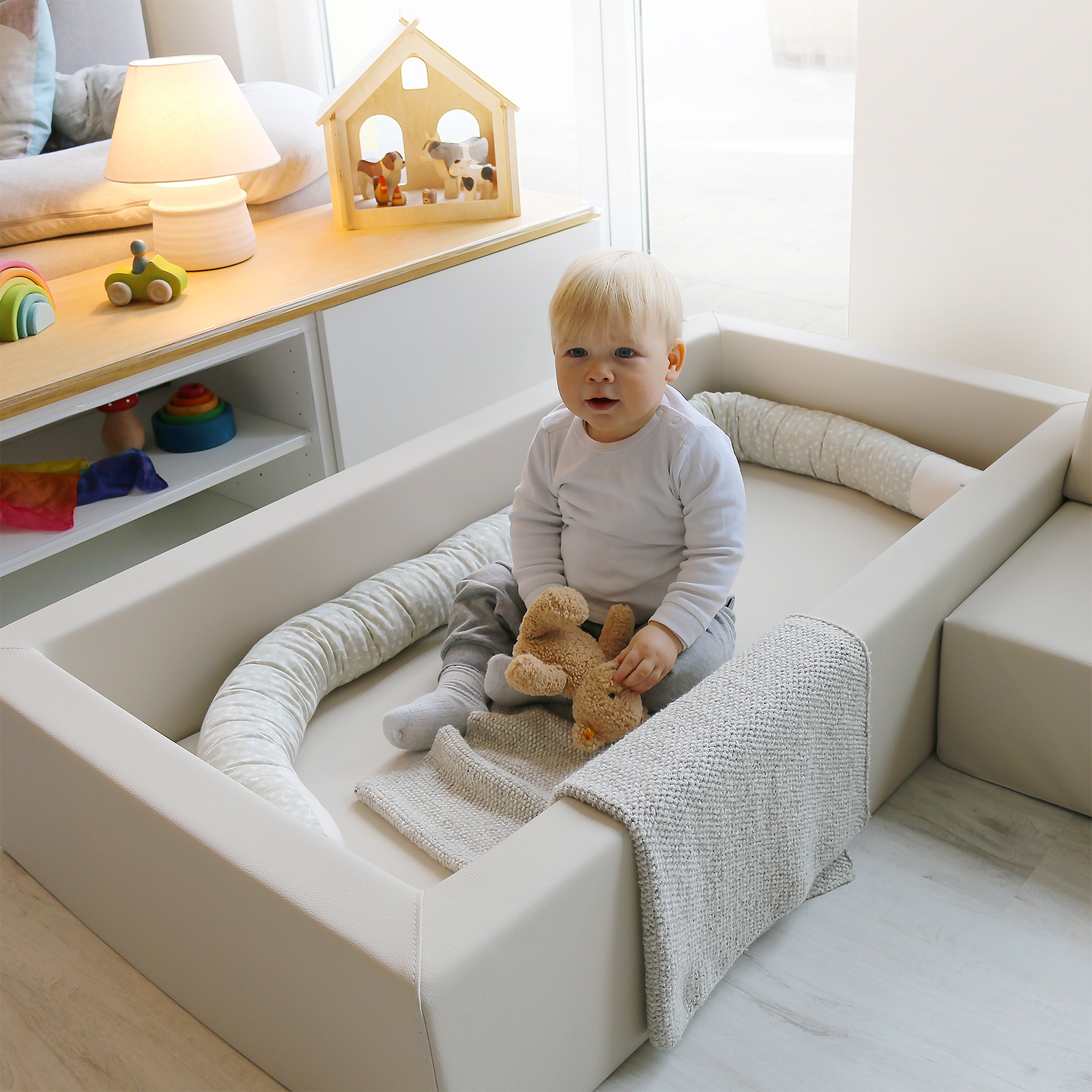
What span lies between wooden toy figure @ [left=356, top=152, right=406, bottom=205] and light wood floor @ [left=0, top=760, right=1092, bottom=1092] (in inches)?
55.5

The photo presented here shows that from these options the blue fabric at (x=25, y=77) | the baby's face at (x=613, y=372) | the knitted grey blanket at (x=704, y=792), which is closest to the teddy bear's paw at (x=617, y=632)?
the knitted grey blanket at (x=704, y=792)

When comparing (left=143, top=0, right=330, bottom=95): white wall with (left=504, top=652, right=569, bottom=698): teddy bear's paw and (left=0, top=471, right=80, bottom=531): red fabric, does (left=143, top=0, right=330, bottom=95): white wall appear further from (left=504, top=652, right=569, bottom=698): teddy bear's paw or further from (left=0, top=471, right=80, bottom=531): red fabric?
(left=504, top=652, right=569, bottom=698): teddy bear's paw

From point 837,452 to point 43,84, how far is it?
183 cm

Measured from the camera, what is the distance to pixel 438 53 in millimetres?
1962

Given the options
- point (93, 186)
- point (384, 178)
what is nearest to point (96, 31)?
point (93, 186)

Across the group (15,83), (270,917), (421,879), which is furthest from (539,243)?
(270,917)

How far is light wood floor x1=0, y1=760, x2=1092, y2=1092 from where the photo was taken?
0.95 metres

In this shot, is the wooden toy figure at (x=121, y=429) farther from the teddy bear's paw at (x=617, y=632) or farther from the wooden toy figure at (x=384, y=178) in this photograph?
the teddy bear's paw at (x=617, y=632)

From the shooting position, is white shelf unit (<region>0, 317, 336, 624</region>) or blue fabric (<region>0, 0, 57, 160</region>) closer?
white shelf unit (<region>0, 317, 336, 624</region>)

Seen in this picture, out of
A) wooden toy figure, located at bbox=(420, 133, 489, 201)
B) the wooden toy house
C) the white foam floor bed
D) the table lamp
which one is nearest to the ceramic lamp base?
the table lamp

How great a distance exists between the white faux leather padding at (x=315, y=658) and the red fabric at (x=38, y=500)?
522 millimetres

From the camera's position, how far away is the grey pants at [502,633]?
119cm

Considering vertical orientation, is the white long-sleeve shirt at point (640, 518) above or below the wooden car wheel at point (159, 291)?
below

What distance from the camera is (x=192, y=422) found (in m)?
1.80
